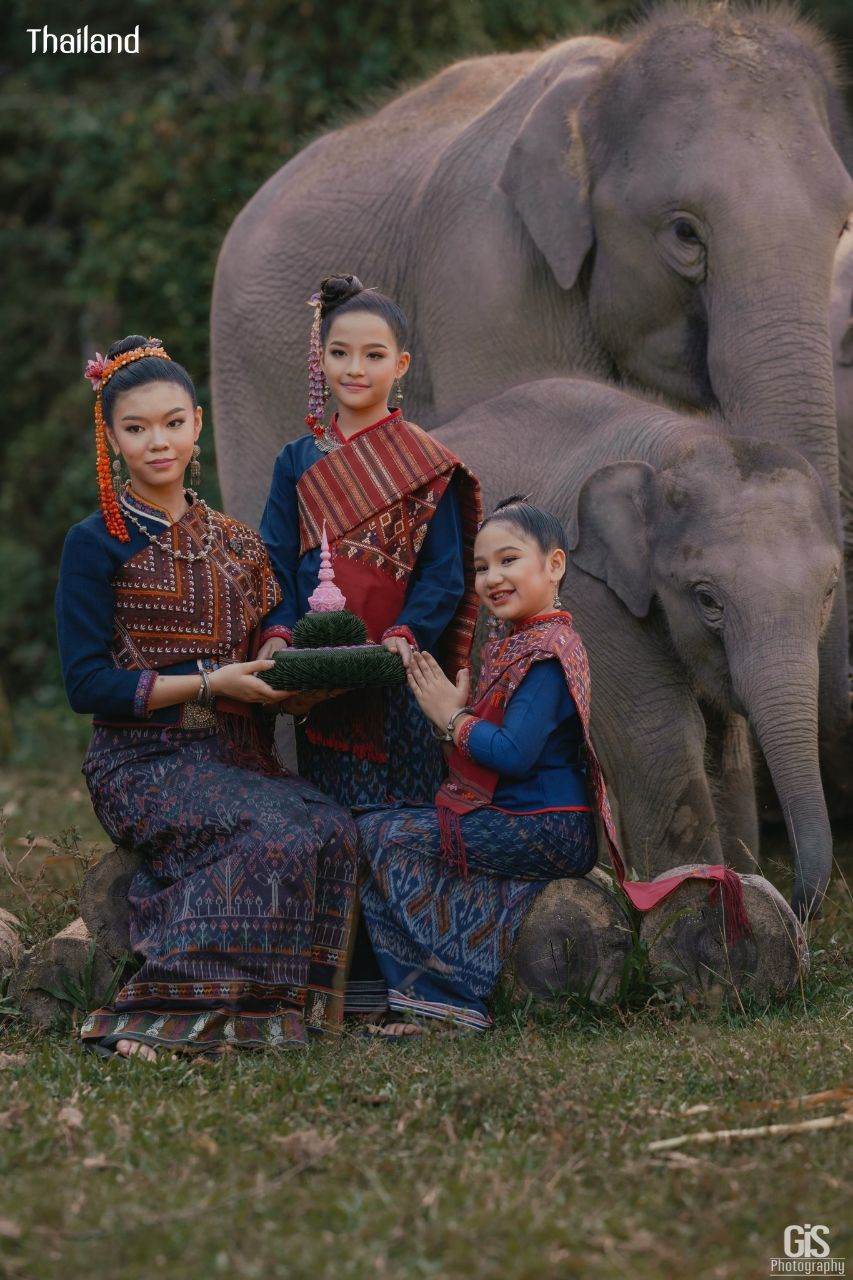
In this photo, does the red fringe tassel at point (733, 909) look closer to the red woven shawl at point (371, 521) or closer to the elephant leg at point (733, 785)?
the red woven shawl at point (371, 521)

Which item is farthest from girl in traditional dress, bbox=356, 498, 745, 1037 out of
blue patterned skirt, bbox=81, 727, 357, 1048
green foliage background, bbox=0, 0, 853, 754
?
green foliage background, bbox=0, 0, 853, 754

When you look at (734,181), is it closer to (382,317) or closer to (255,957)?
(382,317)

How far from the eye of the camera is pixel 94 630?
5.02 meters

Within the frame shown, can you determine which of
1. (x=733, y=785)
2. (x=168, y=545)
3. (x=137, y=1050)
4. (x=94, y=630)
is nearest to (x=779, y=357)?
(x=733, y=785)

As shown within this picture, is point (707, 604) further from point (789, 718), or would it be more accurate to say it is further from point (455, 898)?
point (455, 898)

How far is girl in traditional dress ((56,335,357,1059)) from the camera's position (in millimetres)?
4883

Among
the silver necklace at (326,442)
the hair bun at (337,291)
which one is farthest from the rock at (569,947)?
the hair bun at (337,291)

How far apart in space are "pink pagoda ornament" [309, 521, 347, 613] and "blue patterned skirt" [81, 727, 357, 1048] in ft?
1.50

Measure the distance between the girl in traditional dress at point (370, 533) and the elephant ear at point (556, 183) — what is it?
233cm

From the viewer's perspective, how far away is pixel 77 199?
46.1 feet

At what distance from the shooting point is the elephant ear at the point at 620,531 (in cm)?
623

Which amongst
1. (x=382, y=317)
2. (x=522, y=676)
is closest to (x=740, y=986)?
(x=522, y=676)

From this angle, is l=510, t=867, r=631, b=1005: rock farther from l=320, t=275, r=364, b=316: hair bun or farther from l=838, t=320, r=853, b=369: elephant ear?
Answer: l=838, t=320, r=853, b=369: elephant ear

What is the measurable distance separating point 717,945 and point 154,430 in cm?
187
